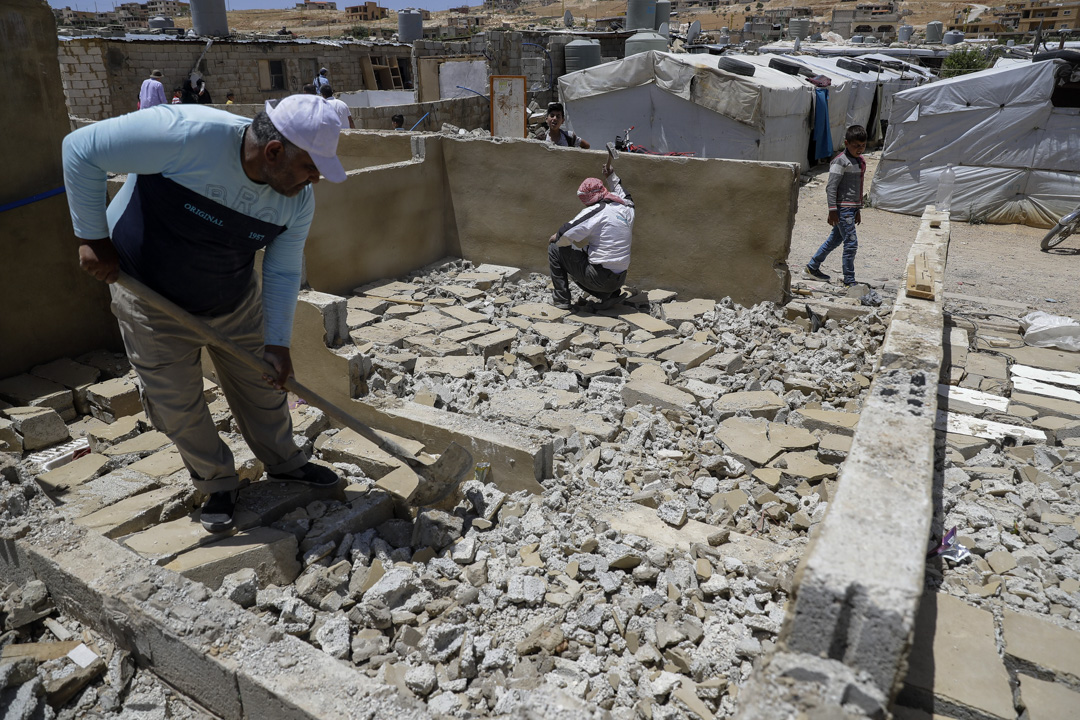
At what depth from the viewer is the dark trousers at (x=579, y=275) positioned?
6.43 metres

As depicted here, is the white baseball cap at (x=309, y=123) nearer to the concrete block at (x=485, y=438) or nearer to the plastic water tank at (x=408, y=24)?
the concrete block at (x=485, y=438)

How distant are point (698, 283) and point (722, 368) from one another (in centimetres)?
168

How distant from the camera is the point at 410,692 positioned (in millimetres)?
2461

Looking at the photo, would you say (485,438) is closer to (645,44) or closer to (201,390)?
(201,390)

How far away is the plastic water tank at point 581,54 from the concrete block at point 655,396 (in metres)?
13.0

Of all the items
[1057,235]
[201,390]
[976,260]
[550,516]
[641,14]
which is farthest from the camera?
[641,14]

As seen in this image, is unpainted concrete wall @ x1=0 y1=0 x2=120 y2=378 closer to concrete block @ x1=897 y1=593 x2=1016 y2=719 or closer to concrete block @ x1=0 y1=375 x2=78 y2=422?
concrete block @ x1=0 y1=375 x2=78 y2=422

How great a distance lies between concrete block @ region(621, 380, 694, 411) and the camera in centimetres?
474

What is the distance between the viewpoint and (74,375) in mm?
4707

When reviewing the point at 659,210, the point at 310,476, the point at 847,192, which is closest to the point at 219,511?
the point at 310,476

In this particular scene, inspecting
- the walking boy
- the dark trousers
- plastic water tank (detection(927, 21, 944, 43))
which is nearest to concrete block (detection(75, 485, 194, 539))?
the dark trousers

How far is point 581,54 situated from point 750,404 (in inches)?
527

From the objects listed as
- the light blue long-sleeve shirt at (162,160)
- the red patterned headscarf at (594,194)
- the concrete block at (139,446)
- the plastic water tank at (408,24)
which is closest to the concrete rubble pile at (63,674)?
the concrete block at (139,446)

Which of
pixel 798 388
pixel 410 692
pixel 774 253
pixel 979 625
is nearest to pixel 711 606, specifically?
pixel 979 625
